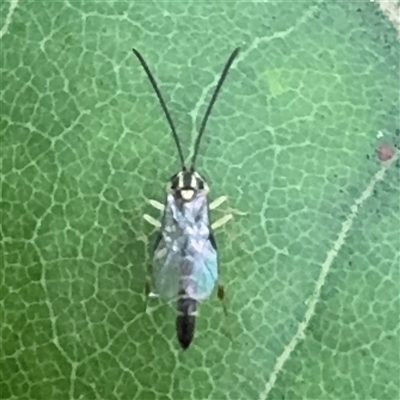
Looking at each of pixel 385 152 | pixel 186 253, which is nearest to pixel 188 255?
pixel 186 253

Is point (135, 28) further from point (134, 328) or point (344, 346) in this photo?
point (344, 346)

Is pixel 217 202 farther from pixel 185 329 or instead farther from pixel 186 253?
pixel 185 329

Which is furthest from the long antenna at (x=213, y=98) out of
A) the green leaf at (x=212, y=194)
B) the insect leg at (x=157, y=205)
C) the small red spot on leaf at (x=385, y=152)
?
the small red spot on leaf at (x=385, y=152)

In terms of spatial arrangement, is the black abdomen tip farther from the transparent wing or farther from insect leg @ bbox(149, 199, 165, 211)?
insect leg @ bbox(149, 199, 165, 211)

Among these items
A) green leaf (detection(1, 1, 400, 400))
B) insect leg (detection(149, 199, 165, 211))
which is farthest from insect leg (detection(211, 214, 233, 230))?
insect leg (detection(149, 199, 165, 211))

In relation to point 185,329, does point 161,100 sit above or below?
above

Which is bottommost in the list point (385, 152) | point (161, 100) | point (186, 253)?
point (186, 253)

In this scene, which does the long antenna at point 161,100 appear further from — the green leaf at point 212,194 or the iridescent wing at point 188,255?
the iridescent wing at point 188,255
